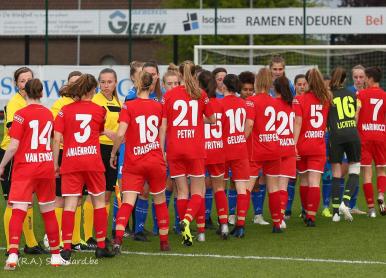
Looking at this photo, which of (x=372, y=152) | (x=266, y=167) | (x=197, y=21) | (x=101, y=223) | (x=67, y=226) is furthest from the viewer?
(x=197, y=21)

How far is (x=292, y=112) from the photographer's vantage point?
490 inches

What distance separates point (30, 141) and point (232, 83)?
9.69 feet

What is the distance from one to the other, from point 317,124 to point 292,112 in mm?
583

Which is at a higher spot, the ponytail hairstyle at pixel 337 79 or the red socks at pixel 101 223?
the ponytail hairstyle at pixel 337 79

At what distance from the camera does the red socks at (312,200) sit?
12.8 m

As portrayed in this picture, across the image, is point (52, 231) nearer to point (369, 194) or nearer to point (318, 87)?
point (318, 87)

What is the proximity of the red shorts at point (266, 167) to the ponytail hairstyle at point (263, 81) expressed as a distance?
84cm

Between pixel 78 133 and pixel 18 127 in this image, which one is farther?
pixel 78 133

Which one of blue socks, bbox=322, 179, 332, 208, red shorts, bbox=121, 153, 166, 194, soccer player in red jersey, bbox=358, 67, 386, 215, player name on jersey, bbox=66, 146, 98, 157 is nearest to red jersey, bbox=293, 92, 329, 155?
soccer player in red jersey, bbox=358, 67, 386, 215

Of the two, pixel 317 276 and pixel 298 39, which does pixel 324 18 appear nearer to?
pixel 298 39

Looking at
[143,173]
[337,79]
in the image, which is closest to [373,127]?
[337,79]

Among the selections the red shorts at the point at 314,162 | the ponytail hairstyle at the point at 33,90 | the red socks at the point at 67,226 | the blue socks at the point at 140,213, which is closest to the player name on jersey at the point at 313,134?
the red shorts at the point at 314,162

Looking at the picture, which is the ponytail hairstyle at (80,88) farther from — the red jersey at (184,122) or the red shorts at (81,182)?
the red jersey at (184,122)

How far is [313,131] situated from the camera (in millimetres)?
12883
